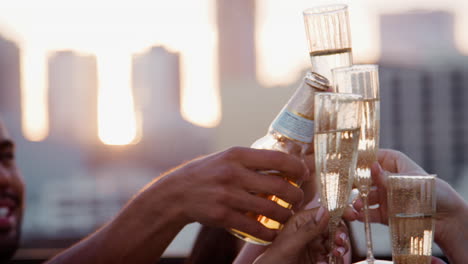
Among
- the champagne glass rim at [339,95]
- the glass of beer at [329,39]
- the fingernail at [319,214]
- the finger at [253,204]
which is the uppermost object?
the glass of beer at [329,39]

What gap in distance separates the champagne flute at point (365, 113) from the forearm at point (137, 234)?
42 cm

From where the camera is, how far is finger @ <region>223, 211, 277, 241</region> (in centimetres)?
142

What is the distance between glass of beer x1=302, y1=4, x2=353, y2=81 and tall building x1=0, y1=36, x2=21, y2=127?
83.8 m

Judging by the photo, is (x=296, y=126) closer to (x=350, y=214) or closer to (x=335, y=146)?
(x=335, y=146)

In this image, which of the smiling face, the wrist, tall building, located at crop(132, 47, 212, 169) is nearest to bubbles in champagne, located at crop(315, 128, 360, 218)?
the wrist

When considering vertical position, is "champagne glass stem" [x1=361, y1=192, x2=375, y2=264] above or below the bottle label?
below

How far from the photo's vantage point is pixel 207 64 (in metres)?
73.8

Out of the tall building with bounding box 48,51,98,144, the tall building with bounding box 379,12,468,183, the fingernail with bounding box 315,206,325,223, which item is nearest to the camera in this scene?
the fingernail with bounding box 315,206,325,223

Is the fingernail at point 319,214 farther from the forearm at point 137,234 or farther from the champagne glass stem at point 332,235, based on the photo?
the forearm at point 137,234

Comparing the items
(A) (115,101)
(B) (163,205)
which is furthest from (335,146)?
(A) (115,101)

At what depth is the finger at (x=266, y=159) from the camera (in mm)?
1393

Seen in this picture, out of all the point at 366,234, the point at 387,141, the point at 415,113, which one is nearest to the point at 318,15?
the point at 366,234

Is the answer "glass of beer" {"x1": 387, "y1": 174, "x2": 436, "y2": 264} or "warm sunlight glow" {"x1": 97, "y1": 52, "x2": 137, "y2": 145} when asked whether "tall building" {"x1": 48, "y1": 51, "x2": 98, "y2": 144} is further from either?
"glass of beer" {"x1": 387, "y1": 174, "x2": 436, "y2": 264}

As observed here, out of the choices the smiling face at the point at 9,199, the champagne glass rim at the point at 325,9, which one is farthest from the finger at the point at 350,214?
the smiling face at the point at 9,199
